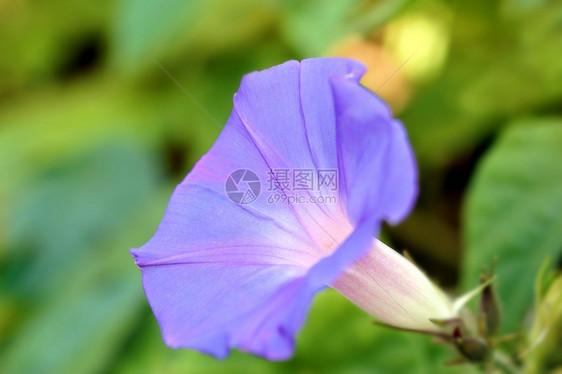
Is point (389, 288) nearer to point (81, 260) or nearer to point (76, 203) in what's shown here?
point (81, 260)

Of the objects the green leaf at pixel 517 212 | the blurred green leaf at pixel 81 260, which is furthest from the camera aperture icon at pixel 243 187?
the blurred green leaf at pixel 81 260

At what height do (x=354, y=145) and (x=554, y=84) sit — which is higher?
(x=354, y=145)

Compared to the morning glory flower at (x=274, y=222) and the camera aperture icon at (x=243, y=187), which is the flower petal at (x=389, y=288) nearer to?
the morning glory flower at (x=274, y=222)

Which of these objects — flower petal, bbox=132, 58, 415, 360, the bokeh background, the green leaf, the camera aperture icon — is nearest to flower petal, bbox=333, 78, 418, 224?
flower petal, bbox=132, 58, 415, 360

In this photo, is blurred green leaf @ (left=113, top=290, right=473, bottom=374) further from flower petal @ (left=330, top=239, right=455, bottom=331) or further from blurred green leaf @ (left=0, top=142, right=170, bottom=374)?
flower petal @ (left=330, top=239, right=455, bottom=331)

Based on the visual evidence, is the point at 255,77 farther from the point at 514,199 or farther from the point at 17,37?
the point at 17,37

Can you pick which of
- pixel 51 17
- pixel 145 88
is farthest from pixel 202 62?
pixel 51 17
